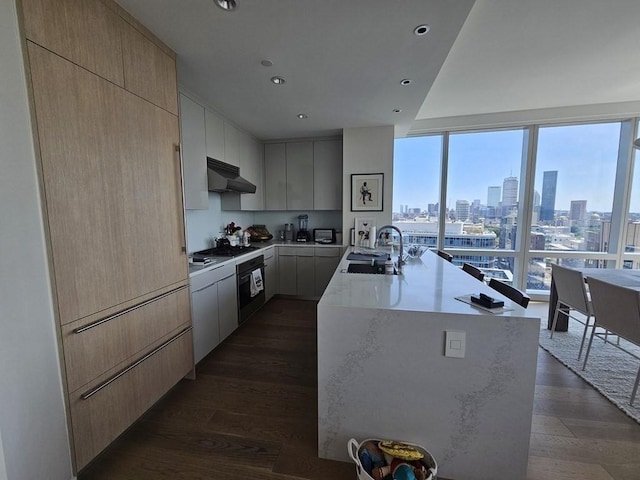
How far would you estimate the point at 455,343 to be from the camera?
1211 mm

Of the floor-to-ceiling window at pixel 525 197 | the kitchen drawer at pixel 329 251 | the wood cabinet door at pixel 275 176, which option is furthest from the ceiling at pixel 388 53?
the kitchen drawer at pixel 329 251

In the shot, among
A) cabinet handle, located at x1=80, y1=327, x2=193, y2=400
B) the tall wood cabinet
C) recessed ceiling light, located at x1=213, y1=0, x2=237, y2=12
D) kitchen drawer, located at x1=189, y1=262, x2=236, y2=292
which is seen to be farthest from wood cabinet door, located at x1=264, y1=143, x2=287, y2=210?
recessed ceiling light, located at x1=213, y1=0, x2=237, y2=12

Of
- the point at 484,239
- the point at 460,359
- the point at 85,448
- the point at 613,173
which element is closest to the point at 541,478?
the point at 460,359

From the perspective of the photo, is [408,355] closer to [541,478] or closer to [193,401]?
[541,478]

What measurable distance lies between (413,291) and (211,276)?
1.79 metres

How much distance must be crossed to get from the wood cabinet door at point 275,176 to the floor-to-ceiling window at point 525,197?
5.94 feet

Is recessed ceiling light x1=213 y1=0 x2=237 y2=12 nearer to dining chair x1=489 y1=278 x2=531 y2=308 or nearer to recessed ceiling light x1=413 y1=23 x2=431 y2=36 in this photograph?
recessed ceiling light x1=413 y1=23 x2=431 y2=36

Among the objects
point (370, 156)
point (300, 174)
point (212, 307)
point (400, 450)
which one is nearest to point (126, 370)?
point (212, 307)

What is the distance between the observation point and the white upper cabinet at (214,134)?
2760 mm

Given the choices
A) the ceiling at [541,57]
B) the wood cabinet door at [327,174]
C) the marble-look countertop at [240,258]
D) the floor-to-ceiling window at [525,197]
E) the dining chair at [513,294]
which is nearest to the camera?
the dining chair at [513,294]

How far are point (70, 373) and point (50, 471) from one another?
41cm

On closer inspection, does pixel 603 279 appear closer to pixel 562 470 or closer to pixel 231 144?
pixel 562 470

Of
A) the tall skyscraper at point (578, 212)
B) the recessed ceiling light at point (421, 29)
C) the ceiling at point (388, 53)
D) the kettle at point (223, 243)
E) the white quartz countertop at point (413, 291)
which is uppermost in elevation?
the ceiling at point (388, 53)

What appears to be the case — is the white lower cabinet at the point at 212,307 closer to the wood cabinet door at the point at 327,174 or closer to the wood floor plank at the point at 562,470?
the wood cabinet door at the point at 327,174
